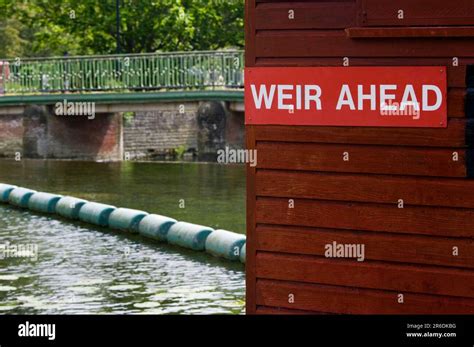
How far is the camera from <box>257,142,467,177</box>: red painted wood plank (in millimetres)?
9125

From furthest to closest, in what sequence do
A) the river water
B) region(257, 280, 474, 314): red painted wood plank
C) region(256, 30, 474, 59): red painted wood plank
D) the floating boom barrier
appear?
the floating boom barrier, the river water, region(257, 280, 474, 314): red painted wood plank, region(256, 30, 474, 59): red painted wood plank

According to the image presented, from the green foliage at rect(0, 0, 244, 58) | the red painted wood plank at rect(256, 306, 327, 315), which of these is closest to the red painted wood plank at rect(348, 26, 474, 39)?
the red painted wood plank at rect(256, 306, 327, 315)

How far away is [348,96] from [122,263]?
7.47 metres

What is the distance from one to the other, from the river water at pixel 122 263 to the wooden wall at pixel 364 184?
3506 mm

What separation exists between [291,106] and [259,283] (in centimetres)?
134

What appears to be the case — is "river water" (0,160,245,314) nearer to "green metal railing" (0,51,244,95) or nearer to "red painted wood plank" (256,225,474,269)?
"red painted wood plank" (256,225,474,269)

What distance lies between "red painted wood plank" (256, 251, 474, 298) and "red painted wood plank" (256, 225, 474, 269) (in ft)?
0.16

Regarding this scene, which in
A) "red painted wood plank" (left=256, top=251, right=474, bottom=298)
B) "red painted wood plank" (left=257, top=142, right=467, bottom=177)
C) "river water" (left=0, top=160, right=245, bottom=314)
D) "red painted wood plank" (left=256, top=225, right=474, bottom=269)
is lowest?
"river water" (left=0, top=160, right=245, bottom=314)

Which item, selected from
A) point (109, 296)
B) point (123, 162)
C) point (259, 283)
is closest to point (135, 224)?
point (109, 296)

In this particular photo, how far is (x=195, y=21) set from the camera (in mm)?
43094

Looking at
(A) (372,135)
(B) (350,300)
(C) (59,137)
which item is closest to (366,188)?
(A) (372,135)

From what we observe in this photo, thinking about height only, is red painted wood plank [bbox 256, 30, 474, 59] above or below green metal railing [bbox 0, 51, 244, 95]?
below

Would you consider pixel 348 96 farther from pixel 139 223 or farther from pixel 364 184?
pixel 139 223
